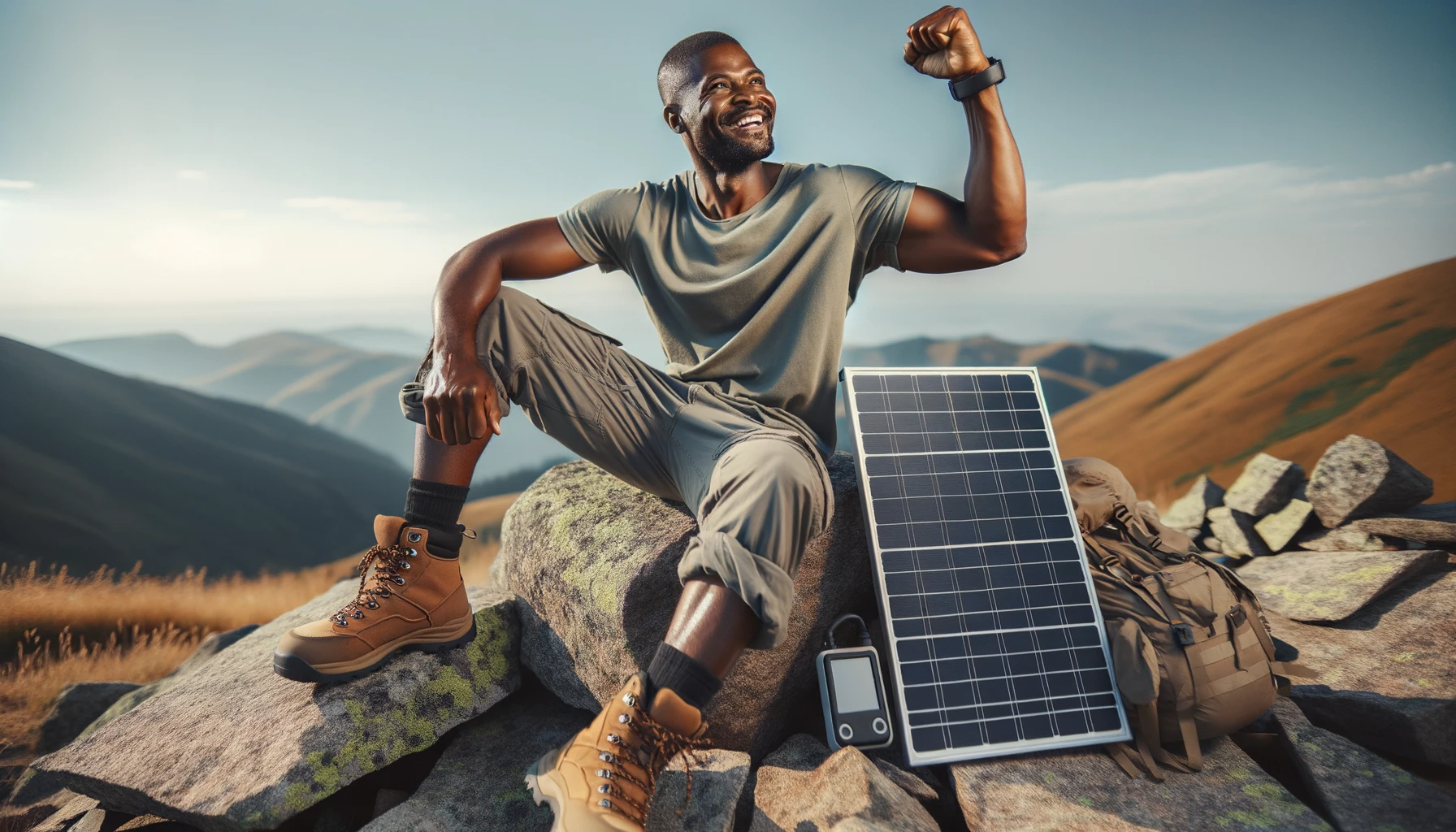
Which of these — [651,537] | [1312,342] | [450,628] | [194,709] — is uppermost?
[1312,342]

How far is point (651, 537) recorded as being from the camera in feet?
9.45

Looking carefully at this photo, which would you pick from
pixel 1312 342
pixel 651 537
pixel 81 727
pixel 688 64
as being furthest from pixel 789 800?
pixel 1312 342

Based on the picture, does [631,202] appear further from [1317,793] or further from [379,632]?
[1317,793]

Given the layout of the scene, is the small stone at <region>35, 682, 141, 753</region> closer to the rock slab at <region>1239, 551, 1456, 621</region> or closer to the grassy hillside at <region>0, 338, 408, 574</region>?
the grassy hillside at <region>0, 338, 408, 574</region>

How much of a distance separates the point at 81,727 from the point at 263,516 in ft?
15.5

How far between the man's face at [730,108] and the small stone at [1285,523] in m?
3.95

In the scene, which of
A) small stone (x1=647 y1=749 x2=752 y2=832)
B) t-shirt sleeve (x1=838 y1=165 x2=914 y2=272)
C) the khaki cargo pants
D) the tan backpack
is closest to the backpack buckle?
the tan backpack

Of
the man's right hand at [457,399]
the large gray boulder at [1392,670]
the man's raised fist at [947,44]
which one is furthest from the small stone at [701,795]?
the man's raised fist at [947,44]

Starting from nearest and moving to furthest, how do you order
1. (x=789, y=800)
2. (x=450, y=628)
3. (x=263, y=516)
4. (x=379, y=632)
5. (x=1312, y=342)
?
(x=789, y=800)
(x=379, y=632)
(x=450, y=628)
(x=1312, y=342)
(x=263, y=516)

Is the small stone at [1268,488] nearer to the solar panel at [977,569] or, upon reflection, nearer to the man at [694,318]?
the solar panel at [977,569]

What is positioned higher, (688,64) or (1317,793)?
(688,64)

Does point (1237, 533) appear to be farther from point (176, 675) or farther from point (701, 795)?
point (176, 675)

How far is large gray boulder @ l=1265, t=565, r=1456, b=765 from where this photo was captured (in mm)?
2738

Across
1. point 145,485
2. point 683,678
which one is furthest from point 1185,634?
point 145,485
